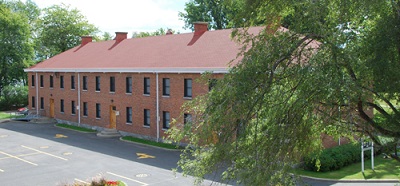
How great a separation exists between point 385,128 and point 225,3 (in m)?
5.97

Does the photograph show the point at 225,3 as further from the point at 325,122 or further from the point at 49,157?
the point at 49,157

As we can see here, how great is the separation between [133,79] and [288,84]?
23.6m

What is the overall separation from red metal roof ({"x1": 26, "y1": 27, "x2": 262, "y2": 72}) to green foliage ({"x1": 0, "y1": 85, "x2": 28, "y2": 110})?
48.1ft

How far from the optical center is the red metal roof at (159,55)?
28.1 metres

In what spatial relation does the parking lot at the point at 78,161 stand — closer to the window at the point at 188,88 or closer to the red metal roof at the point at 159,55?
the window at the point at 188,88

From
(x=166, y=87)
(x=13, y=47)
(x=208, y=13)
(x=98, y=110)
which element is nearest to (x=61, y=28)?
(x=13, y=47)

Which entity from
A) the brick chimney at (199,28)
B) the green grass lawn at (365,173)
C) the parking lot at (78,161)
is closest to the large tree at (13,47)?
the parking lot at (78,161)

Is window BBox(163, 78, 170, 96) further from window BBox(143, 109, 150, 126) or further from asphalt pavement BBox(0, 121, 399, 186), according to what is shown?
asphalt pavement BBox(0, 121, 399, 186)

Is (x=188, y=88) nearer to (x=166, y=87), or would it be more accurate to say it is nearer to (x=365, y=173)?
(x=166, y=87)

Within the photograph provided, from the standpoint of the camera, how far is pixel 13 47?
200 ft

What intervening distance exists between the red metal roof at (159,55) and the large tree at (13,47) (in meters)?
17.5

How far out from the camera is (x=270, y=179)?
30.6ft

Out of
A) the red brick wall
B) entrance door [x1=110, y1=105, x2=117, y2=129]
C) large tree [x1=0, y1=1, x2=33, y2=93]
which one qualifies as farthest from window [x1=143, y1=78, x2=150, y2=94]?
large tree [x1=0, y1=1, x2=33, y2=93]

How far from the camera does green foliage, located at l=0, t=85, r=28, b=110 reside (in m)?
57.3
